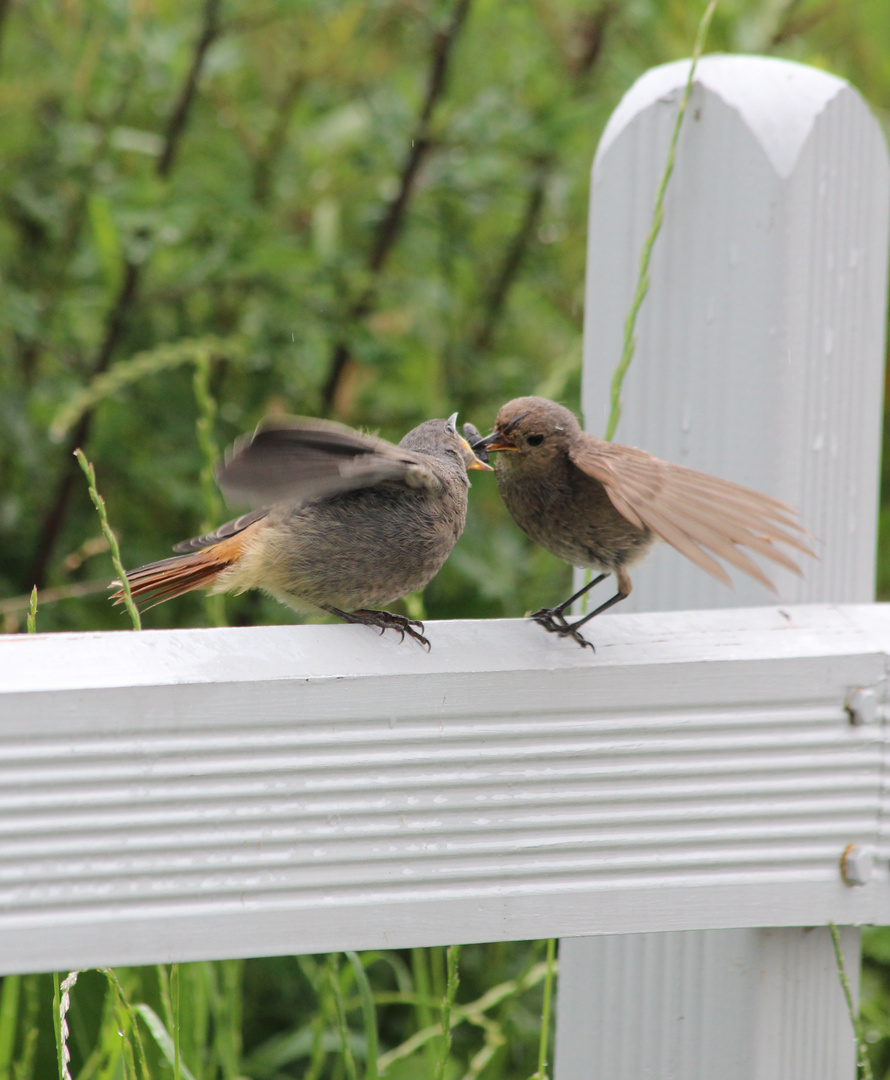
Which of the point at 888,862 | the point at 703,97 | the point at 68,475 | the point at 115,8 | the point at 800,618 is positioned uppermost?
the point at 115,8

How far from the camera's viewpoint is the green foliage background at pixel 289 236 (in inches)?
105

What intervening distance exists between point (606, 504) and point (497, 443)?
235mm

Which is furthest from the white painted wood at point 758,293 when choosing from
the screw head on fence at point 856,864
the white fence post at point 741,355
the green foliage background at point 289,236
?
the green foliage background at point 289,236

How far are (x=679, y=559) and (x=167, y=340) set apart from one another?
173 centimetres

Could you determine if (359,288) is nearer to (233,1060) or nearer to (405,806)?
(233,1060)

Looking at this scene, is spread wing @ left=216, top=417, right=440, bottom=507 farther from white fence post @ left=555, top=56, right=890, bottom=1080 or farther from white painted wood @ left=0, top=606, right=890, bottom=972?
white fence post @ left=555, top=56, right=890, bottom=1080

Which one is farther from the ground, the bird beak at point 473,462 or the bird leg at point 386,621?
the bird beak at point 473,462

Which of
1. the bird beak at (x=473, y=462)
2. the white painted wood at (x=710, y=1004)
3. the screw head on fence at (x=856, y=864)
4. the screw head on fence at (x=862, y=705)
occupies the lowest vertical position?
the white painted wood at (x=710, y=1004)

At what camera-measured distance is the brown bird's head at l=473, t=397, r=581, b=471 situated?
1.63 m

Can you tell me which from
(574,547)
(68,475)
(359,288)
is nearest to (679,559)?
(574,547)

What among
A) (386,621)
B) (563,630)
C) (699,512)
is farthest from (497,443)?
(699,512)

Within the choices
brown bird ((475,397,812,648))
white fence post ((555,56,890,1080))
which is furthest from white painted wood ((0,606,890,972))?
white fence post ((555,56,890,1080))

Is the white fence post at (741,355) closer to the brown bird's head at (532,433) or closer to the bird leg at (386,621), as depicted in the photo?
the brown bird's head at (532,433)

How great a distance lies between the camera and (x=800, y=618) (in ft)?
4.34
